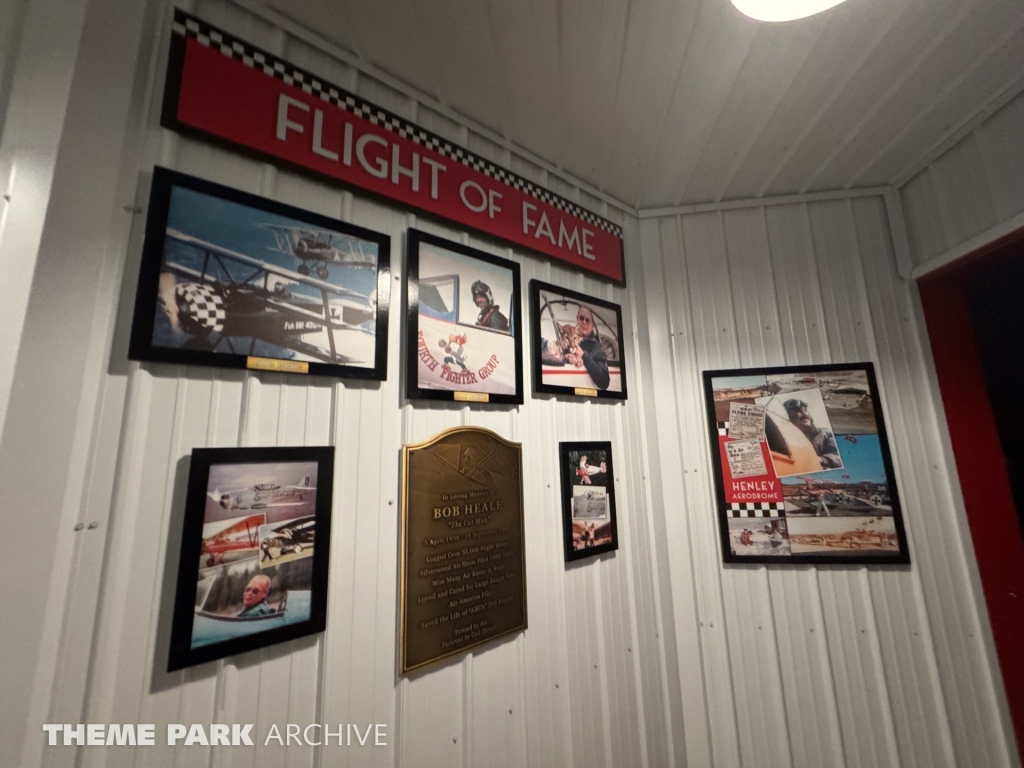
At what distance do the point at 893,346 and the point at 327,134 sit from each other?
227cm

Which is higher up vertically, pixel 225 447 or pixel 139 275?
pixel 139 275

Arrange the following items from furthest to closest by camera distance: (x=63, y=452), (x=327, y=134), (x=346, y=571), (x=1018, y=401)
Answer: (x=1018, y=401), (x=327, y=134), (x=346, y=571), (x=63, y=452)

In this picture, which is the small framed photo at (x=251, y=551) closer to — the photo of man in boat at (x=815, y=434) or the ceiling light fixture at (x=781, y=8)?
the ceiling light fixture at (x=781, y=8)

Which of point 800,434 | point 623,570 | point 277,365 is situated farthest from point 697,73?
point 623,570

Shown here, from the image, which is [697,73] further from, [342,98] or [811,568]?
[811,568]

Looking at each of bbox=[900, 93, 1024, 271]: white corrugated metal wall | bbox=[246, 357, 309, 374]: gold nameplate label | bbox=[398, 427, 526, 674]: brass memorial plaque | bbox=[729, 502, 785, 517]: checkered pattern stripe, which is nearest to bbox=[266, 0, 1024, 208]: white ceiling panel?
bbox=[900, 93, 1024, 271]: white corrugated metal wall

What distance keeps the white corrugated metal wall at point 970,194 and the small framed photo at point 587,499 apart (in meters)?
1.58

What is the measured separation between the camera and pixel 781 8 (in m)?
0.88

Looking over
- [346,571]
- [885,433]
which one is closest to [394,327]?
[346,571]

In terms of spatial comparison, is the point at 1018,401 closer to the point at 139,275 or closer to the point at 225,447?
the point at 225,447

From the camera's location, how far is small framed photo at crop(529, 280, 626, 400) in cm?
155

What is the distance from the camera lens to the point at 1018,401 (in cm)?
192

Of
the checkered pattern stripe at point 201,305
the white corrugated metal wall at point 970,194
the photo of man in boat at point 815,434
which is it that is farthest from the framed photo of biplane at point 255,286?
the white corrugated metal wall at point 970,194

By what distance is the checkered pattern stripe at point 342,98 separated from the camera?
100 centimetres
